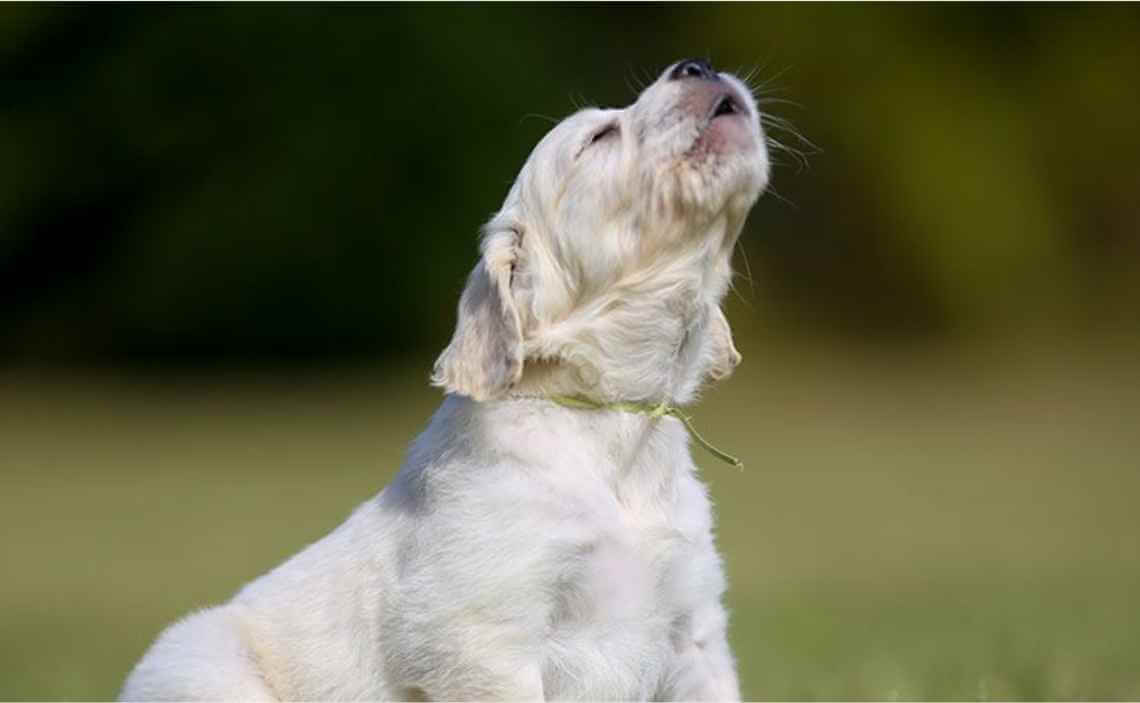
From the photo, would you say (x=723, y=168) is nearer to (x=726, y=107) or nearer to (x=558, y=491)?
(x=726, y=107)

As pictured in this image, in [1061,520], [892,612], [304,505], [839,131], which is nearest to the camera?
[892,612]

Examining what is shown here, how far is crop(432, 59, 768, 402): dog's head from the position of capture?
6.07 metres

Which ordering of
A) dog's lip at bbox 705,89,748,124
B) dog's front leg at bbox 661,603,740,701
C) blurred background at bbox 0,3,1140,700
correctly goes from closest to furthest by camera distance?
1. dog's front leg at bbox 661,603,740,701
2. dog's lip at bbox 705,89,748,124
3. blurred background at bbox 0,3,1140,700

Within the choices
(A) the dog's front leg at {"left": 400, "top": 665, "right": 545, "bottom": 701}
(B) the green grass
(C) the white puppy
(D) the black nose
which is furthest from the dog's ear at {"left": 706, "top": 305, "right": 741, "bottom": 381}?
(B) the green grass

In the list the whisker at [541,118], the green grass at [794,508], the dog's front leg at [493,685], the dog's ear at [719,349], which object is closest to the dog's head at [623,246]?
the dog's ear at [719,349]

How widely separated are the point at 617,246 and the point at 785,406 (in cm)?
1730

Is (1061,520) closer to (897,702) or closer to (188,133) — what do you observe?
(897,702)

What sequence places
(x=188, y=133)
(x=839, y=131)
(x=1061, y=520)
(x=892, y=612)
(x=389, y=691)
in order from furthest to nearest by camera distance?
(x=839, y=131)
(x=188, y=133)
(x=1061, y=520)
(x=892, y=612)
(x=389, y=691)

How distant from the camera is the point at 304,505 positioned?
674 inches

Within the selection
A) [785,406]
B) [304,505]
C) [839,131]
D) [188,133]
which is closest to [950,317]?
[839,131]

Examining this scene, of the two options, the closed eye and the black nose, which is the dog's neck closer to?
the closed eye

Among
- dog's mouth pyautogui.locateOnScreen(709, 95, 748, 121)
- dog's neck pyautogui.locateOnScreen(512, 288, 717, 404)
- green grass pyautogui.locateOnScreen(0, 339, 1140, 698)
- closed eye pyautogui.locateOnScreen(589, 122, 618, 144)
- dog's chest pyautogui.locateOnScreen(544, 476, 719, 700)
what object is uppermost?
dog's mouth pyautogui.locateOnScreen(709, 95, 748, 121)

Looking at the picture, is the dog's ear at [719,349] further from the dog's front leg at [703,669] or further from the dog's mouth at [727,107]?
the dog's front leg at [703,669]

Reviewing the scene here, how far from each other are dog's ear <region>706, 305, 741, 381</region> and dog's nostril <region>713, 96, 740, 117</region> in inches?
27.5
